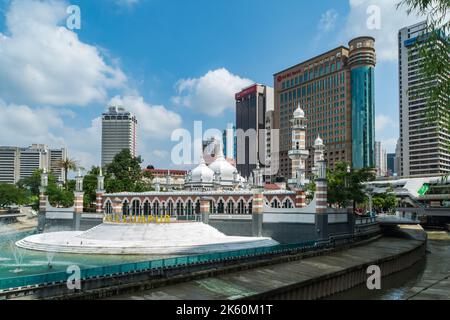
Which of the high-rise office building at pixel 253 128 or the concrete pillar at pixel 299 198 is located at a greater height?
the high-rise office building at pixel 253 128

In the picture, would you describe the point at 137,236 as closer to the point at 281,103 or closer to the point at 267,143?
the point at 281,103

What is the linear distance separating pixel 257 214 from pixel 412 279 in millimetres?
16446

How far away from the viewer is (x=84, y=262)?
35.2 meters

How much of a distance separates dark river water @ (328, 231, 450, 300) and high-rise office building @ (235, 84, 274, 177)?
12887 centimetres

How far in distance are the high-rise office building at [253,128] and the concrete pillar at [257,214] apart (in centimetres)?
13563

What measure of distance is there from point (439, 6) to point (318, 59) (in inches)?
5207

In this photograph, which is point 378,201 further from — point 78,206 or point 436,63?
point 436,63

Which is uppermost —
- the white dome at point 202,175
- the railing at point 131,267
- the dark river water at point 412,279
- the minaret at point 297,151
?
the minaret at point 297,151

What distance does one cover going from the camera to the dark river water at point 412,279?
28922 millimetres

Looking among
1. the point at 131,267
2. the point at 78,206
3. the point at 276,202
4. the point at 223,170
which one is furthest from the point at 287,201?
the point at 131,267

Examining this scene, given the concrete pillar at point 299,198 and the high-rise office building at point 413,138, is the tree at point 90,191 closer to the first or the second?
the concrete pillar at point 299,198

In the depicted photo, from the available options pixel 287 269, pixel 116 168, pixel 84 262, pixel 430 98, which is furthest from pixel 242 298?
pixel 116 168

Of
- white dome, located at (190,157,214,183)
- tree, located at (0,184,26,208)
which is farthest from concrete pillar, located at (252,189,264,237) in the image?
tree, located at (0,184,26,208)

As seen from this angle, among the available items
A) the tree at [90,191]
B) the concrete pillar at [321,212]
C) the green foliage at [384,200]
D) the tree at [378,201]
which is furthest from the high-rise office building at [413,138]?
the concrete pillar at [321,212]
